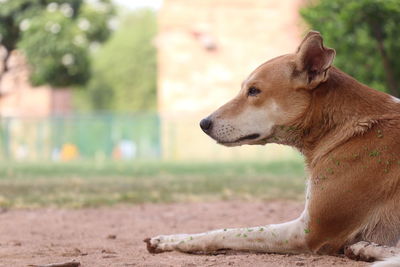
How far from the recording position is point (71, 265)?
4660 mm

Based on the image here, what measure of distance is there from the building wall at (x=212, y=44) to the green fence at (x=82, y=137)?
5.89 feet

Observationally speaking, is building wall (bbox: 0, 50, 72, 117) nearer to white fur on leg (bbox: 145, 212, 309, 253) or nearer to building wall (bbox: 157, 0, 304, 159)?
building wall (bbox: 157, 0, 304, 159)

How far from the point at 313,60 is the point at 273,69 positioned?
31 centimetres

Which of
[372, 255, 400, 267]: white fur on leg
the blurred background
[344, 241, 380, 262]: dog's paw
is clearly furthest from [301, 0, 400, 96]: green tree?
the blurred background

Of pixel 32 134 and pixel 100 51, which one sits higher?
pixel 100 51

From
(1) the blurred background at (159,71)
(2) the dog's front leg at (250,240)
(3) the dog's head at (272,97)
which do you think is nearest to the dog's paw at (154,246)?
(2) the dog's front leg at (250,240)

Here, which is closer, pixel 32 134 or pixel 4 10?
pixel 4 10

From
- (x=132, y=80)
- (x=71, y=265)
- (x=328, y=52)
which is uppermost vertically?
(x=132, y=80)

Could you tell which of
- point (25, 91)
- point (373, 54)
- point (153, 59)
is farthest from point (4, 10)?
point (153, 59)

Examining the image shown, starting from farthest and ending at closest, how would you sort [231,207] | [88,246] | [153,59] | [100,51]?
[100,51]
[153,59]
[231,207]
[88,246]

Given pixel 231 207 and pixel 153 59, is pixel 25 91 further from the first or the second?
pixel 231 207

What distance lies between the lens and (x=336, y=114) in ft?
16.7

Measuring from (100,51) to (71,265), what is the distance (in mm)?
76554

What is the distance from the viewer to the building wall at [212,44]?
122 feet
